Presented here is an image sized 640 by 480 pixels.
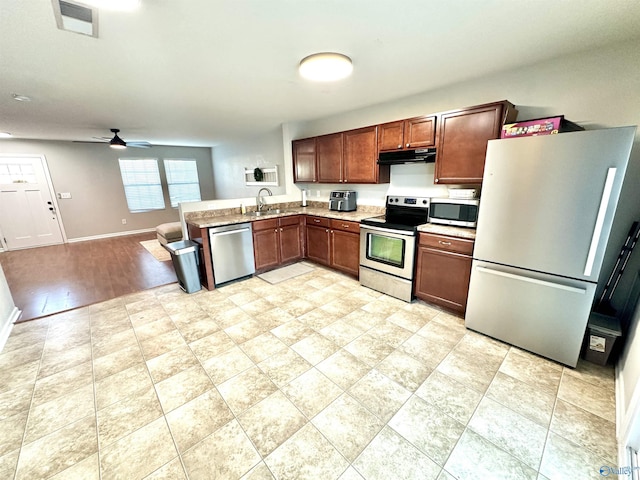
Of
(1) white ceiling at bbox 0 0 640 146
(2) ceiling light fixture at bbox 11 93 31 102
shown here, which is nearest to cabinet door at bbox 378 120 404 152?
(1) white ceiling at bbox 0 0 640 146

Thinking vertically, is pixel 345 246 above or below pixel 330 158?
below

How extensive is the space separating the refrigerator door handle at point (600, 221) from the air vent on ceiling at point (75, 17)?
3335 mm

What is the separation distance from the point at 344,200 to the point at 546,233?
8.37 feet

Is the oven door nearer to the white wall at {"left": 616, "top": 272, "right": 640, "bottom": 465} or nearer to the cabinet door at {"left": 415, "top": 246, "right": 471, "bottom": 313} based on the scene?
the cabinet door at {"left": 415, "top": 246, "right": 471, "bottom": 313}

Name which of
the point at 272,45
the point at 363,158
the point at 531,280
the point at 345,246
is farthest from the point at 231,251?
the point at 531,280

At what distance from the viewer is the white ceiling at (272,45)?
61.2 inches

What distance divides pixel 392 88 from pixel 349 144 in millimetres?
943

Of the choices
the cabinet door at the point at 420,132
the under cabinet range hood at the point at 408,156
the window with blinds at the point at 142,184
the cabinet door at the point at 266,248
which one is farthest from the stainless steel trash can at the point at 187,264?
the window with blinds at the point at 142,184

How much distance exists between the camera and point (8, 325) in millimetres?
2643

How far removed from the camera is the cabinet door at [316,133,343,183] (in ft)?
12.7

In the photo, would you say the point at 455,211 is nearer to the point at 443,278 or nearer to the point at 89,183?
the point at 443,278

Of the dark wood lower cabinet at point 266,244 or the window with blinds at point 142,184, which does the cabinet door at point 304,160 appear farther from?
the window with blinds at point 142,184

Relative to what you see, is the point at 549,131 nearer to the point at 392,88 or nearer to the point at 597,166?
the point at 597,166

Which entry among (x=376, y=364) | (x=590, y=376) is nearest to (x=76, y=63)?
(x=376, y=364)
